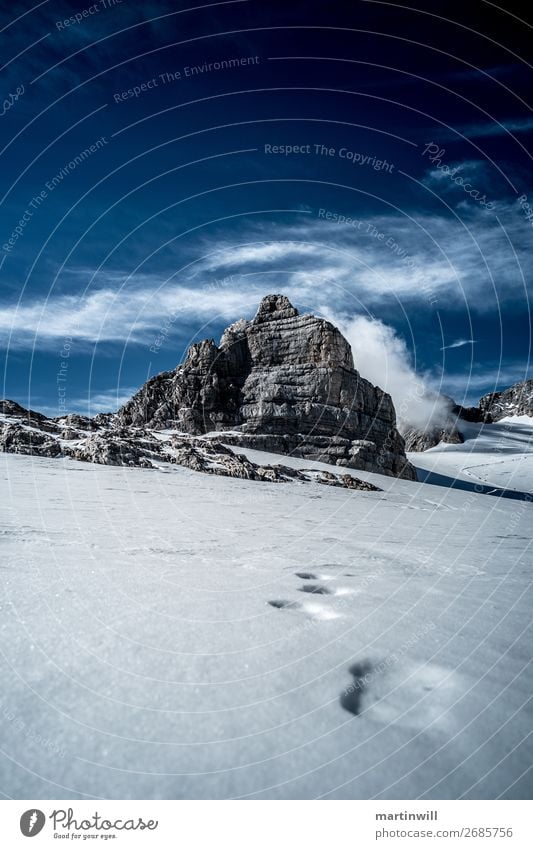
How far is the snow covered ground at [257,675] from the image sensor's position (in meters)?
1.80

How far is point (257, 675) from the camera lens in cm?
236

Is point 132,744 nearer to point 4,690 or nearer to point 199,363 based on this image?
point 4,690

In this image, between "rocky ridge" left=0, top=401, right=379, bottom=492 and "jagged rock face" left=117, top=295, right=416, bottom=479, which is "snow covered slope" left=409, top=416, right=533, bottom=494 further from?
"rocky ridge" left=0, top=401, right=379, bottom=492

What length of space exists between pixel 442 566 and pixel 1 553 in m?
4.84

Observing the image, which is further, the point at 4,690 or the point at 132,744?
the point at 4,690

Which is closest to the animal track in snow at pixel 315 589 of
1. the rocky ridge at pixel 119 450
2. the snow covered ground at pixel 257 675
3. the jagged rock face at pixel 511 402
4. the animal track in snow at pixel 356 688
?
the snow covered ground at pixel 257 675

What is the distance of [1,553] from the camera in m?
4.30

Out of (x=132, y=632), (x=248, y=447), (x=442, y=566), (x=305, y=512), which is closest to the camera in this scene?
(x=132, y=632)

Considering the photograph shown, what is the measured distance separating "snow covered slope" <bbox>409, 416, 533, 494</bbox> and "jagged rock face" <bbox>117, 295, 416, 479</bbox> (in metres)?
9.88

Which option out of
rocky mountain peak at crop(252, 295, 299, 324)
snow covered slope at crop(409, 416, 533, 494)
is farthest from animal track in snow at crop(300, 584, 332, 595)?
snow covered slope at crop(409, 416, 533, 494)

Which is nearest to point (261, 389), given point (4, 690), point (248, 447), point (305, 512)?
point (248, 447)
